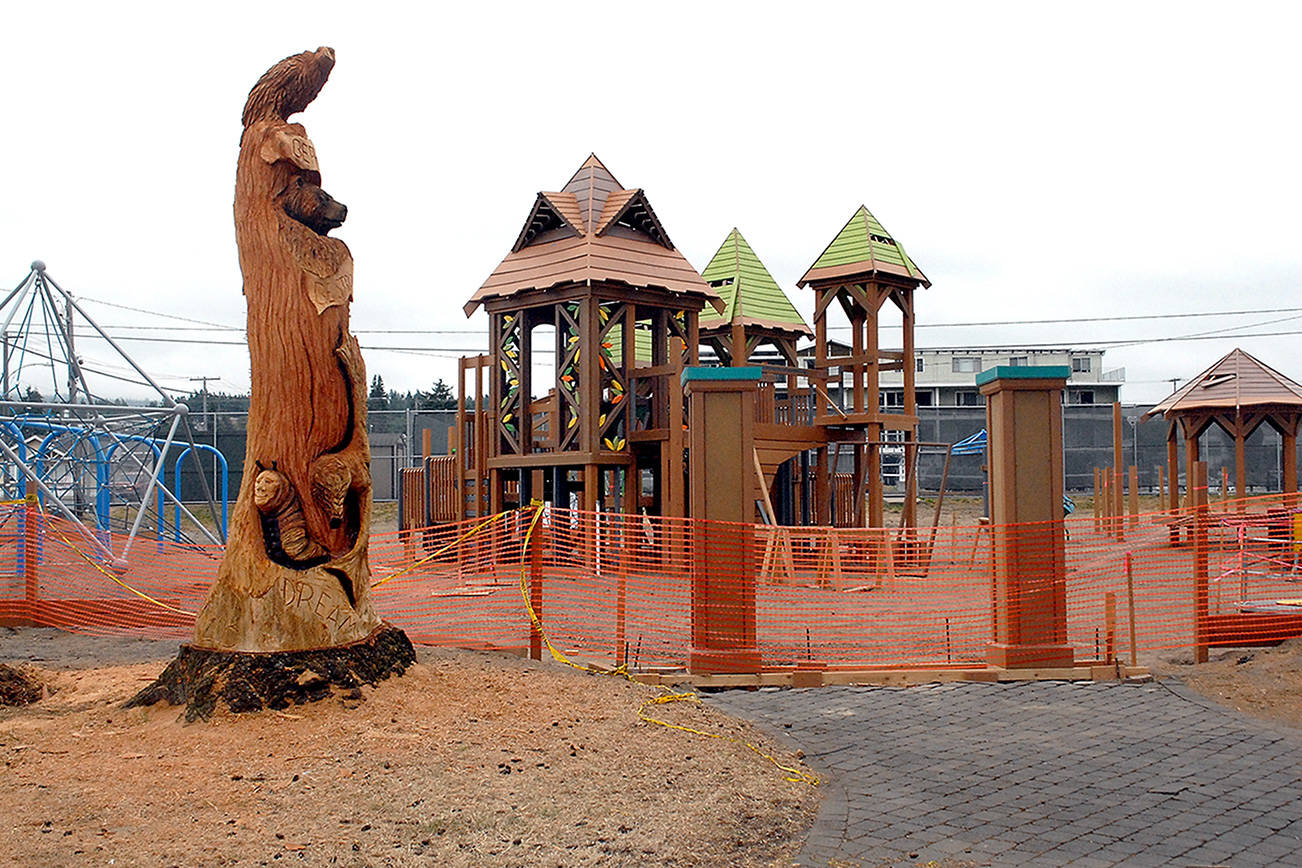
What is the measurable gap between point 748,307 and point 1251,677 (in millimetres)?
17202

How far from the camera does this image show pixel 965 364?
2591 inches

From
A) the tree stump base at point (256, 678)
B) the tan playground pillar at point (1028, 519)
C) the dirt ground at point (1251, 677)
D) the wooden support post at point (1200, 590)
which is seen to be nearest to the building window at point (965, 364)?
the dirt ground at point (1251, 677)

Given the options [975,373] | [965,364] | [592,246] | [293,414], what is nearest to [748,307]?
[592,246]

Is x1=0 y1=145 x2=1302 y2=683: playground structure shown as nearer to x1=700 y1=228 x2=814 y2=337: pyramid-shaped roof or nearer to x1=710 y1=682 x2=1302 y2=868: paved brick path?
x1=700 y1=228 x2=814 y2=337: pyramid-shaped roof

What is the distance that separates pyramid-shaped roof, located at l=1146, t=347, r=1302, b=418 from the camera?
800 inches

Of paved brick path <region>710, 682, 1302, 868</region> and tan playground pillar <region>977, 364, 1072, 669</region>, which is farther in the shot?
tan playground pillar <region>977, 364, 1072, 669</region>

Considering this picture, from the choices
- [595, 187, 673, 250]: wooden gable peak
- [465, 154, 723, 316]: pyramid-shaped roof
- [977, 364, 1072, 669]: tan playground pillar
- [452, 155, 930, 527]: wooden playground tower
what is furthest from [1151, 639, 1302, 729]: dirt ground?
[595, 187, 673, 250]: wooden gable peak

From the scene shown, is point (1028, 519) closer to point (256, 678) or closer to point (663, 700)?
point (663, 700)

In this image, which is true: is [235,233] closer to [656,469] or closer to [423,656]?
[423,656]

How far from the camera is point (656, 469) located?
1981cm

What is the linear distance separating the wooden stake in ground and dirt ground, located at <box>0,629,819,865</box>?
0.45m

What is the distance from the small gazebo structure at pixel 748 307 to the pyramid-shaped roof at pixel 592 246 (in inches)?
232

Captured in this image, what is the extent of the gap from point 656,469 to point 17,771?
1524 cm

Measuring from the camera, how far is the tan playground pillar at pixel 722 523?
814 centimetres
